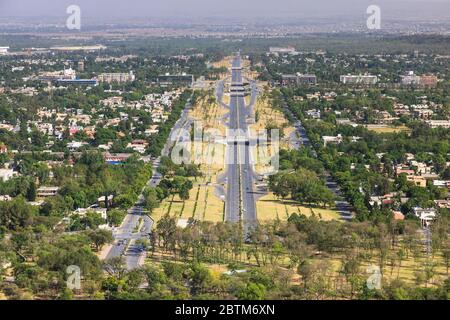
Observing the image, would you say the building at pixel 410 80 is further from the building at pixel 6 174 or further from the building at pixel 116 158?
the building at pixel 6 174

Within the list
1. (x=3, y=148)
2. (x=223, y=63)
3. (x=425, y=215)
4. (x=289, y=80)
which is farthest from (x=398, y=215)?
(x=223, y=63)

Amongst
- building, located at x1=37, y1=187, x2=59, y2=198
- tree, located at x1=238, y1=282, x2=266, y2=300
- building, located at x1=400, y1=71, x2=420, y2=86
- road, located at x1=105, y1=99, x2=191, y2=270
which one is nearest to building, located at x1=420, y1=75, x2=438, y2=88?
building, located at x1=400, y1=71, x2=420, y2=86

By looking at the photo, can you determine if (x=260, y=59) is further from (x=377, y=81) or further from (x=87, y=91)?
(x=87, y=91)

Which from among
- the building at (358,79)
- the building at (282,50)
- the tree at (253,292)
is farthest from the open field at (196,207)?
the building at (282,50)

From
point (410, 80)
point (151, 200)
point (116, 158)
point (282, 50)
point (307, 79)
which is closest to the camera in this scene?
point (151, 200)

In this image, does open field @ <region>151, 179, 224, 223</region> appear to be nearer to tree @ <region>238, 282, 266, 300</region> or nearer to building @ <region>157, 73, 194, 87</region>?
tree @ <region>238, 282, 266, 300</region>

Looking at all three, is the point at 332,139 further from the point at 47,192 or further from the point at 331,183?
the point at 47,192
